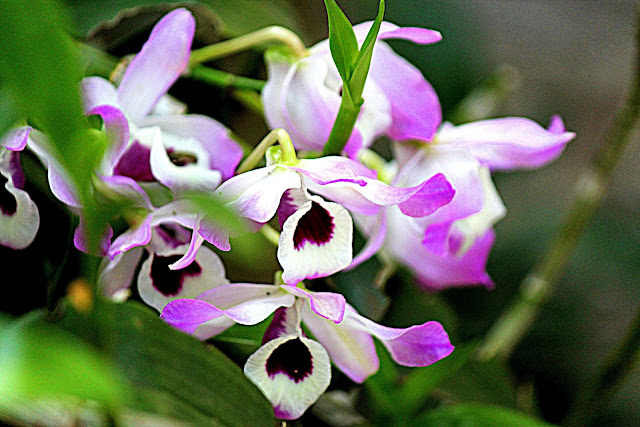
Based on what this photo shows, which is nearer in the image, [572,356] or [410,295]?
[410,295]

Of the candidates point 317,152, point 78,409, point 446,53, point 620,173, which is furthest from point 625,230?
point 78,409

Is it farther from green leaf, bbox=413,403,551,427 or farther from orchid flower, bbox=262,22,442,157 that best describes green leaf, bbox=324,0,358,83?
green leaf, bbox=413,403,551,427

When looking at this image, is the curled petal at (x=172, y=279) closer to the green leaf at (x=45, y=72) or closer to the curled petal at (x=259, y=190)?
the curled petal at (x=259, y=190)

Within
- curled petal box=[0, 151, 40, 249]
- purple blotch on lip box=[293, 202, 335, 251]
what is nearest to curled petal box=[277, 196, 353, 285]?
purple blotch on lip box=[293, 202, 335, 251]

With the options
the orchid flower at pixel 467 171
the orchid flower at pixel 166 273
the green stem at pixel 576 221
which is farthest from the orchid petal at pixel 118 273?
the green stem at pixel 576 221

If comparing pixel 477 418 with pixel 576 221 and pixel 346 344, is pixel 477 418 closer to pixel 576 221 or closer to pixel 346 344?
pixel 346 344

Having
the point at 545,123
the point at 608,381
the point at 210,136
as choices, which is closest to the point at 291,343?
the point at 210,136

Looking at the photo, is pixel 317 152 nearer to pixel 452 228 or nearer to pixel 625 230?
pixel 452 228
